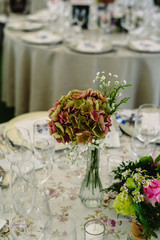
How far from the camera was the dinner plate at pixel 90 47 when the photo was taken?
2.78 m

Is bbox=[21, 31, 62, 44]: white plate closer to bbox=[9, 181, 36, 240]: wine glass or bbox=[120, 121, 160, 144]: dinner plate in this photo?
bbox=[120, 121, 160, 144]: dinner plate

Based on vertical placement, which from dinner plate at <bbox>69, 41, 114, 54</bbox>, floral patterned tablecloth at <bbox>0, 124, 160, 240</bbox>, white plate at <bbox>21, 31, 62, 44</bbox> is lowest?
floral patterned tablecloth at <bbox>0, 124, 160, 240</bbox>

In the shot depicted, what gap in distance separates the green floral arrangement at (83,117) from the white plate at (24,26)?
7.82 ft

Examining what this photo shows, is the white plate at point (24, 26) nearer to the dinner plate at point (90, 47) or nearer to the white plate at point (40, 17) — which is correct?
the white plate at point (40, 17)

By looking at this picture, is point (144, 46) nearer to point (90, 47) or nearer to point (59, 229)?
point (90, 47)

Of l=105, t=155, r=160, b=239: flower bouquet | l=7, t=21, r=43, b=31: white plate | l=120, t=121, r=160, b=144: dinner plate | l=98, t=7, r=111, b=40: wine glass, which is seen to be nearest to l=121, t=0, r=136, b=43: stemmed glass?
l=98, t=7, r=111, b=40: wine glass

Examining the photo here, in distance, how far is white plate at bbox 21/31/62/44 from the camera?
2914 millimetres

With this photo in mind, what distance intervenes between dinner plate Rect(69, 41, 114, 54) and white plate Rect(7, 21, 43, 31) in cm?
62

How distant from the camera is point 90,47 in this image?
2.85 m

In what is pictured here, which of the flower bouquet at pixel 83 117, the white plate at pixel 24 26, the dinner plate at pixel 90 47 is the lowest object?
the flower bouquet at pixel 83 117

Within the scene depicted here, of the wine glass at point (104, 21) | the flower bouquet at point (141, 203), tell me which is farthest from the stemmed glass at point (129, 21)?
the flower bouquet at point (141, 203)

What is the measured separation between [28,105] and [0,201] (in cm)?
223

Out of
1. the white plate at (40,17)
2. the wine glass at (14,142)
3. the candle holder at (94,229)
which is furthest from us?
the white plate at (40,17)

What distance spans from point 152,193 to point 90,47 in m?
2.03
